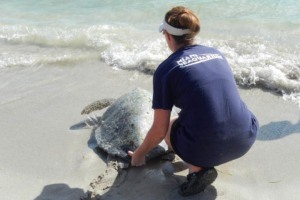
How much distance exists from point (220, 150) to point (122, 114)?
110cm

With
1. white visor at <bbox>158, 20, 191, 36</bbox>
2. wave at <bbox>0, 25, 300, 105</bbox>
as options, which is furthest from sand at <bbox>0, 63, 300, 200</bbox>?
white visor at <bbox>158, 20, 191, 36</bbox>

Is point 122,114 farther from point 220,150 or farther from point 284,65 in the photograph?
point 284,65

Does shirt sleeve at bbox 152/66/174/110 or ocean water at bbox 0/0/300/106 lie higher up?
shirt sleeve at bbox 152/66/174/110

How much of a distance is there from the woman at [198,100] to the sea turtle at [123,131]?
1.67 ft

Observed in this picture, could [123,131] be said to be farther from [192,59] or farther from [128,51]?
[128,51]

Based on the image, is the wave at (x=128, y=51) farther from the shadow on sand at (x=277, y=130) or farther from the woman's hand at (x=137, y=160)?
the woman's hand at (x=137, y=160)

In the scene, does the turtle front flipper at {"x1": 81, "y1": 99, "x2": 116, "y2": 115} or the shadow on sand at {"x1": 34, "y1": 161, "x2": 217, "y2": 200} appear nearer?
the shadow on sand at {"x1": 34, "y1": 161, "x2": 217, "y2": 200}

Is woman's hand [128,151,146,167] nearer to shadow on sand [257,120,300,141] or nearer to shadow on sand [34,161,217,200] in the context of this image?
shadow on sand [34,161,217,200]

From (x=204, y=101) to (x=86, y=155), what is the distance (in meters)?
1.30

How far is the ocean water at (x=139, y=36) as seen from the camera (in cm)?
489

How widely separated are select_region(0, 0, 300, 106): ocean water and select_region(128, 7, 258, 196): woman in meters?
1.76

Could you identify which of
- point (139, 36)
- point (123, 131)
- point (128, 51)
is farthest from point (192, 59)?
point (139, 36)

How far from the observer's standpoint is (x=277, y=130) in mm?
3691

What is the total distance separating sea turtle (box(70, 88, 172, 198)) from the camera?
3139 millimetres
